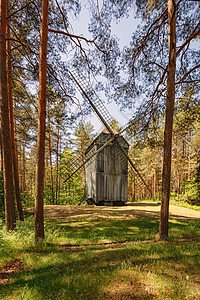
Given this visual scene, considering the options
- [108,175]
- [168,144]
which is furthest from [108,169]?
[168,144]

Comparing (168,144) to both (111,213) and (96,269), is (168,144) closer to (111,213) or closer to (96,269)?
(96,269)

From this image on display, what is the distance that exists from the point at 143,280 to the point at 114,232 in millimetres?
3797

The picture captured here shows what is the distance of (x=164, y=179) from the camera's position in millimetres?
5297

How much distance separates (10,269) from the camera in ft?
12.1

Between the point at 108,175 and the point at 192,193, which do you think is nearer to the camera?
the point at 108,175

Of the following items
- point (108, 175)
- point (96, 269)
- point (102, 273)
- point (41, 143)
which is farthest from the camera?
point (108, 175)

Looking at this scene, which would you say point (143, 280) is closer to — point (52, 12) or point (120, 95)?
point (120, 95)

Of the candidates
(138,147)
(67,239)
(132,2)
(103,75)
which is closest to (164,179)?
(138,147)

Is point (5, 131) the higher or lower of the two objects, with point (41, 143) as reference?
higher

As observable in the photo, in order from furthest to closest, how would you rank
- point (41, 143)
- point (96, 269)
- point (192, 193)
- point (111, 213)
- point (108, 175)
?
point (192, 193) < point (108, 175) < point (111, 213) < point (41, 143) < point (96, 269)

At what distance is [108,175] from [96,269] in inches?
447

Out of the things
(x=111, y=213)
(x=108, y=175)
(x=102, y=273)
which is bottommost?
(x=111, y=213)

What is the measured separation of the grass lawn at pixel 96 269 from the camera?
8.20 feet

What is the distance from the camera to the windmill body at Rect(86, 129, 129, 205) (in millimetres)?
14234
